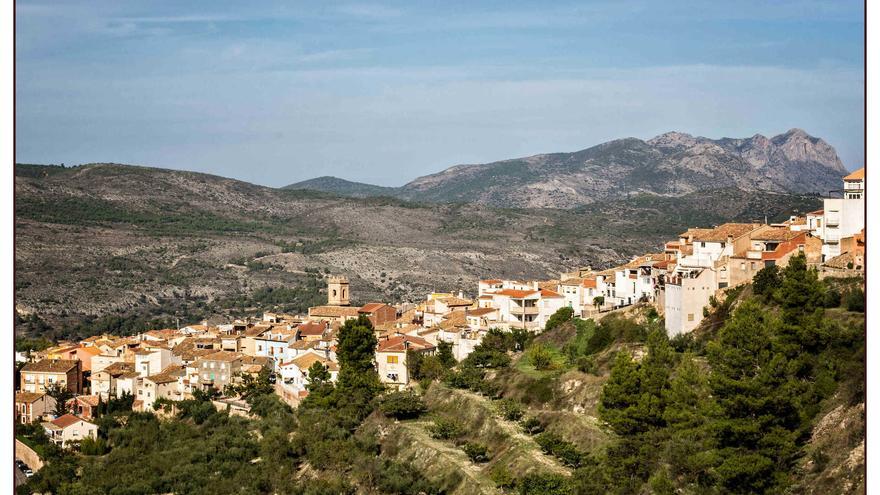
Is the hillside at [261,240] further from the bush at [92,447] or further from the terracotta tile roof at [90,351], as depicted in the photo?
the bush at [92,447]

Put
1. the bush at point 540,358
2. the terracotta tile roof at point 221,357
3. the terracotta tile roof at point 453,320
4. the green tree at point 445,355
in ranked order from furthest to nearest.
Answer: the terracotta tile roof at point 221,357
the terracotta tile roof at point 453,320
the green tree at point 445,355
the bush at point 540,358

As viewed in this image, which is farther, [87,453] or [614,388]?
[87,453]

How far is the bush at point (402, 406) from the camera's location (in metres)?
30.2

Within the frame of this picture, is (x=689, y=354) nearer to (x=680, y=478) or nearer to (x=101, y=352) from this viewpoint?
(x=680, y=478)

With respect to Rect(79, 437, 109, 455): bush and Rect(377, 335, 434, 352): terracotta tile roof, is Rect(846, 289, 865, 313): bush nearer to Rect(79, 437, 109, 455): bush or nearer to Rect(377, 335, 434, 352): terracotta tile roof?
Rect(377, 335, 434, 352): terracotta tile roof

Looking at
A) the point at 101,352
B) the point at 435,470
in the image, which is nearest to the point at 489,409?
the point at 435,470

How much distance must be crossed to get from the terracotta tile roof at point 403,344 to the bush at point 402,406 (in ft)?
14.8

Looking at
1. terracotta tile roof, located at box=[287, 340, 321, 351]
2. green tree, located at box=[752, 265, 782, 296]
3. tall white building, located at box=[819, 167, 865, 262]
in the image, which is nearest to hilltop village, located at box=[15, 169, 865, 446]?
tall white building, located at box=[819, 167, 865, 262]

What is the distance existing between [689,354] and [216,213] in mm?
107483

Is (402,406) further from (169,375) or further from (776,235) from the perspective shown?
(169,375)

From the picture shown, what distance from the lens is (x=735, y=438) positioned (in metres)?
16.4

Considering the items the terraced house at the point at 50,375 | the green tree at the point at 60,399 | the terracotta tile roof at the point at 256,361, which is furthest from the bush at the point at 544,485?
the terraced house at the point at 50,375

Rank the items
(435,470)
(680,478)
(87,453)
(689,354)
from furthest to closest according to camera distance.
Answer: (87,453) → (435,470) → (689,354) → (680,478)

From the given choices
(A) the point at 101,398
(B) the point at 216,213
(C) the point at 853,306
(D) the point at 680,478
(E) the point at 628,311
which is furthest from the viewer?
(B) the point at 216,213
